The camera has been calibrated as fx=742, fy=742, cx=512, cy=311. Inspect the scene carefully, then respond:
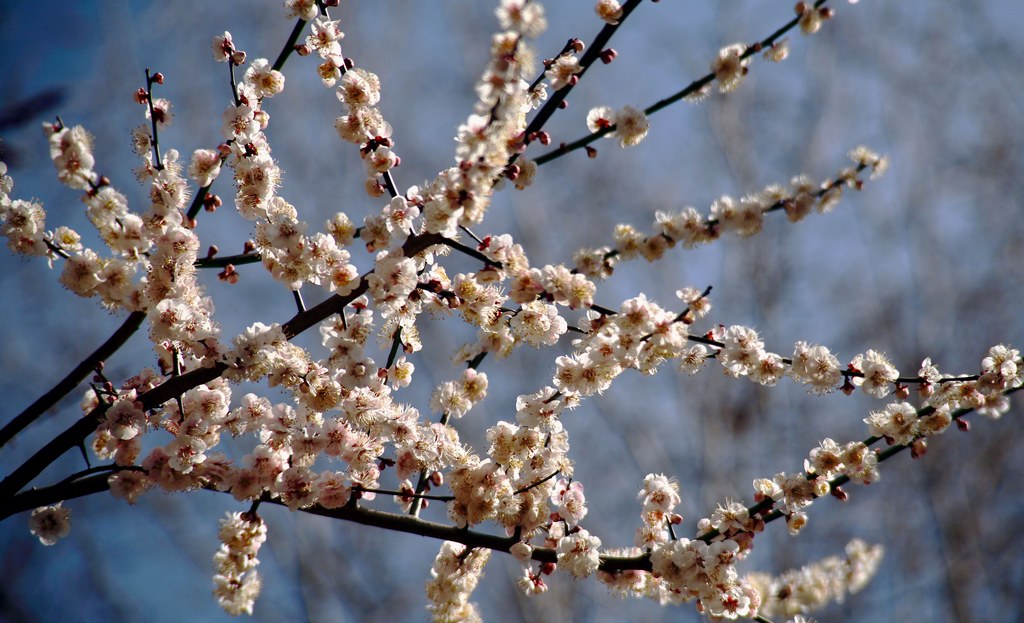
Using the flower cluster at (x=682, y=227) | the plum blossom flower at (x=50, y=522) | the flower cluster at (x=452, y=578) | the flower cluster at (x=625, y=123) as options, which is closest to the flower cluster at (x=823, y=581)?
the flower cluster at (x=452, y=578)

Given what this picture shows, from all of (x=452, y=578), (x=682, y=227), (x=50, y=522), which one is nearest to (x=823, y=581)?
(x=452, y=578)

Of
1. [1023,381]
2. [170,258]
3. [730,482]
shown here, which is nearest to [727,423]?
[730,482]

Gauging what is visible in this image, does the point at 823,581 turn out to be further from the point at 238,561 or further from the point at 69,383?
the point at 69,383

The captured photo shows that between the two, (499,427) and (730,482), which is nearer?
(499,427)

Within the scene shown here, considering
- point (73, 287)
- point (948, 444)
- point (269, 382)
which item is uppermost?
point (948, 444)

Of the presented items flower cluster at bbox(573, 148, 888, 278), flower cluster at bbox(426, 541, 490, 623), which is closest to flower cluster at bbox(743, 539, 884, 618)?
flower cluster at bbox(426, 541, 490, 623)

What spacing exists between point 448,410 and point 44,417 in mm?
1194

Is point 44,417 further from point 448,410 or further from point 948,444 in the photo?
point 948,444

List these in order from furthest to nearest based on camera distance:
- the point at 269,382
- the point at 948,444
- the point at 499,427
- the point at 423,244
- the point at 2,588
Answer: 1. the point at 948,444
2. the point at 2,588
3. the point at 499,427
4. the point at 269,382
5. the point at 423,244

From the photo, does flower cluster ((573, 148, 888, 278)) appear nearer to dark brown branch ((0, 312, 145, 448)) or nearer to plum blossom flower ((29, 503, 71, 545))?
dark brown branch ((0, 312, 145, 448))

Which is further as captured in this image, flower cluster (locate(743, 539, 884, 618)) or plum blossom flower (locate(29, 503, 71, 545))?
flower cluster (locate(743, 539, 884, 618))

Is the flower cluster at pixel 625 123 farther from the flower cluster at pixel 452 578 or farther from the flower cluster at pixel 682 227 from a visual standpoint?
the flower cluster at pixel 452 578

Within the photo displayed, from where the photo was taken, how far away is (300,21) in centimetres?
224

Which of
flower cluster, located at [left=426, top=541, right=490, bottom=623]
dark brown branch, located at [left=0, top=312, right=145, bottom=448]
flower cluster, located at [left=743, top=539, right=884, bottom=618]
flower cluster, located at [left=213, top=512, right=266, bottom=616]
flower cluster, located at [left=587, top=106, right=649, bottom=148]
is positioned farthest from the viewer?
flower cluster, located at [left=743, top=539, right=884, bottom=618]
